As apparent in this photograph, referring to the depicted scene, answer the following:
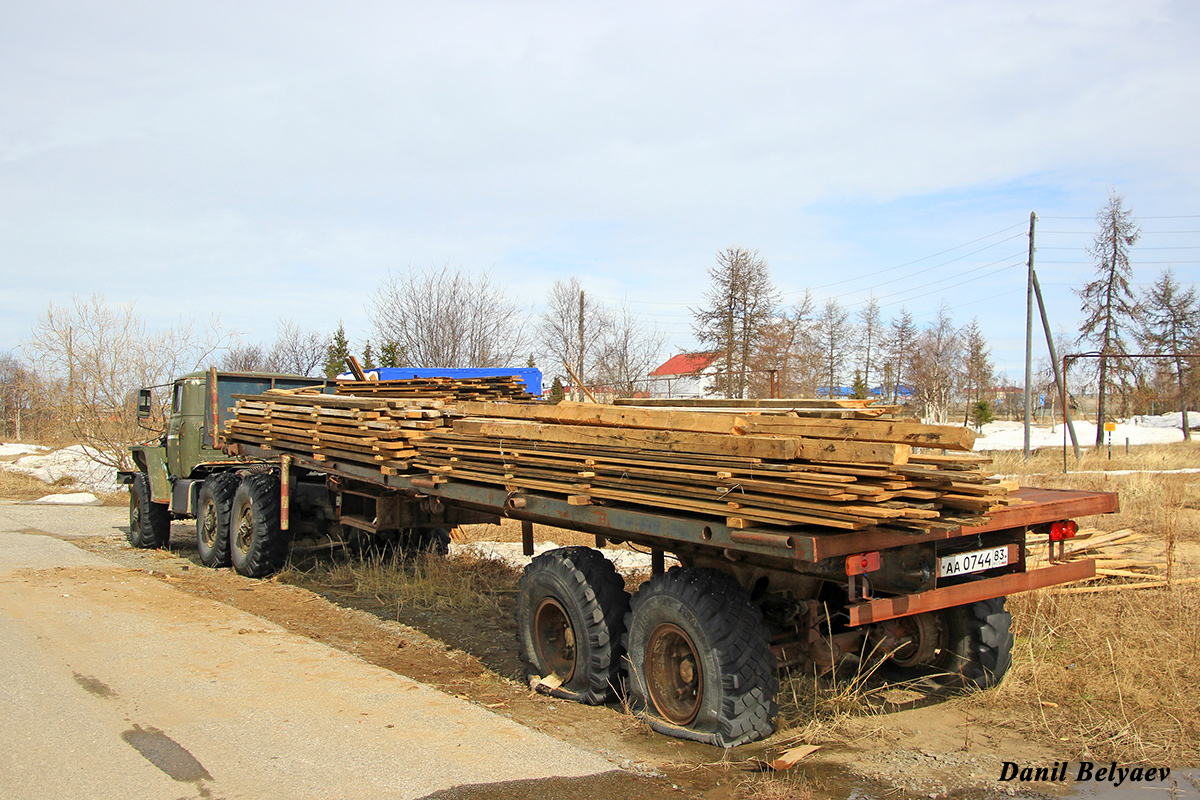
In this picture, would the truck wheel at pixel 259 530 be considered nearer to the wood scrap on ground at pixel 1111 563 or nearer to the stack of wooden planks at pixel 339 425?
the stack of wooden planks at pixel 339 425

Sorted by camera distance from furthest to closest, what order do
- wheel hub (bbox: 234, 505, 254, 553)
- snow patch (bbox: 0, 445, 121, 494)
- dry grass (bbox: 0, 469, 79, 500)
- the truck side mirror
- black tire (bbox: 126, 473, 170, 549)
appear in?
snow patch (bbox: 0, 445, 121, 494) < dry grass (bbox: 0, 469, 79, 500) < black tire (bbox: 126, 473, 170, 549) < the truck side mirror < wheel hub (bbox: 234, 505, 254, 553)

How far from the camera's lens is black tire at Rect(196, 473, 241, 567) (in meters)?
10.5

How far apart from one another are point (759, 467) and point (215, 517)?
8.79 metres

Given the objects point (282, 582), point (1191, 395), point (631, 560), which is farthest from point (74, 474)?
point (1191, 395)

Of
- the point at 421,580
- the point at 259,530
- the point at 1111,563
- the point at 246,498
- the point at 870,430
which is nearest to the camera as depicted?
the point at 870,430

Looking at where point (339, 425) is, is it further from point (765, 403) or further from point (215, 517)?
point (765, 403)

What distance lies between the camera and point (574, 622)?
533 cm

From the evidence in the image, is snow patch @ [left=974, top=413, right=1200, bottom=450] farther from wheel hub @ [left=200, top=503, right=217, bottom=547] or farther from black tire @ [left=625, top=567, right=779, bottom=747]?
black tire @ [left=625, top=567, right=779, bottom=747]

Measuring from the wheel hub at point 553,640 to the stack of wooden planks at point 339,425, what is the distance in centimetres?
206

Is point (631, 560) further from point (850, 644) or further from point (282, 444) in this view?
point (850, 644)

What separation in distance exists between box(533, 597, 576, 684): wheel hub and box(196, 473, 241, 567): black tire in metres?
6.36

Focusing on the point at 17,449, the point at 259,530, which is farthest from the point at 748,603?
the point at 17,449

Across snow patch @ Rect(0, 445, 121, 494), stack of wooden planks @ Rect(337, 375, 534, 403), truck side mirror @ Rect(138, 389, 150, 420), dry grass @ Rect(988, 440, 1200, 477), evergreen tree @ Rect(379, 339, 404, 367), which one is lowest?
snow patch @ Rect(0, 445, 121, 494)

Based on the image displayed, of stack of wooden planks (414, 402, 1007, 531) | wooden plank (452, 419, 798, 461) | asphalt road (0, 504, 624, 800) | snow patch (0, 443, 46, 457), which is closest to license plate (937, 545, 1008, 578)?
stack of wooden planks (414, 402, 1007, 531)
